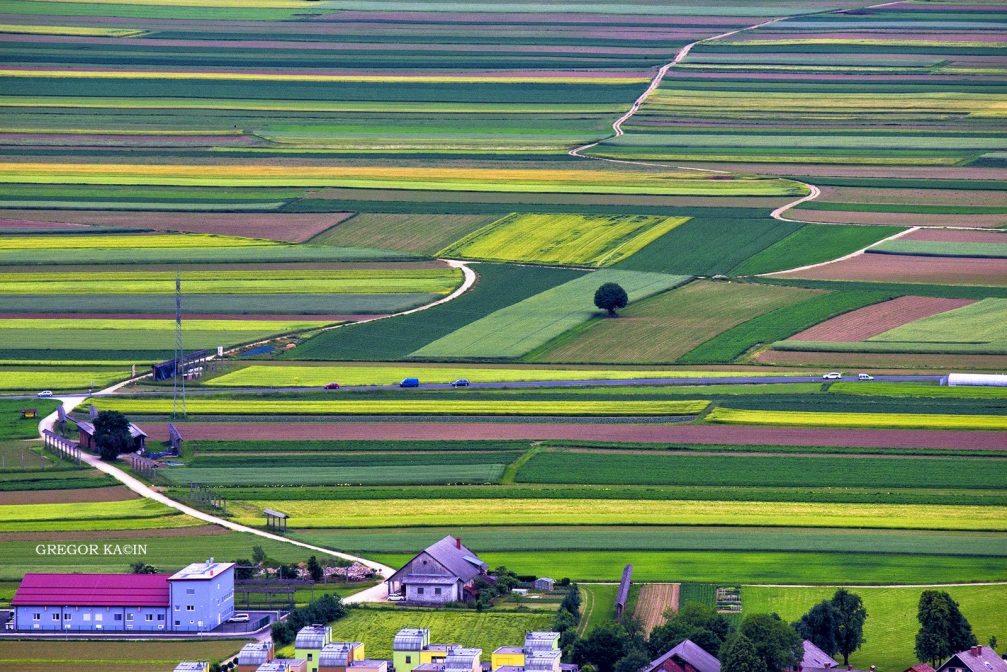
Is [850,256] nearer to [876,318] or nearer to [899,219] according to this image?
[899,219]

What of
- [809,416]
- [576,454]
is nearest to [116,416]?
[576,454]

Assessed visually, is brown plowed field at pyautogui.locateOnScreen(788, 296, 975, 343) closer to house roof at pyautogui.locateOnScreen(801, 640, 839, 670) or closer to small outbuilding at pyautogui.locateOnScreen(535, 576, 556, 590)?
small outbuilding at pyautogui.locateOnScreen(535, 576, 556, 590)

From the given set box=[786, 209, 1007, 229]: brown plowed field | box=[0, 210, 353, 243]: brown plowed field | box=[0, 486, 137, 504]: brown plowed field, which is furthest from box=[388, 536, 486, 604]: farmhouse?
box=[786, 209, 1007, 229]: brown plowed field

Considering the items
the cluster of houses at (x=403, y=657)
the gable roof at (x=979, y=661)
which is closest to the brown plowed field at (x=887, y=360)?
the gable roof at (x=979, y=661)

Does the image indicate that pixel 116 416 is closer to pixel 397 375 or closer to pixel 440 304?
pixel 397 375

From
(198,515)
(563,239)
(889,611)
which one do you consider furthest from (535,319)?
(889,611)

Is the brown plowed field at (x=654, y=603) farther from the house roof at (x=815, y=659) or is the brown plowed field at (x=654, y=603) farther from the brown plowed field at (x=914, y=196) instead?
the brown plowed field at (x=914, y=196)
